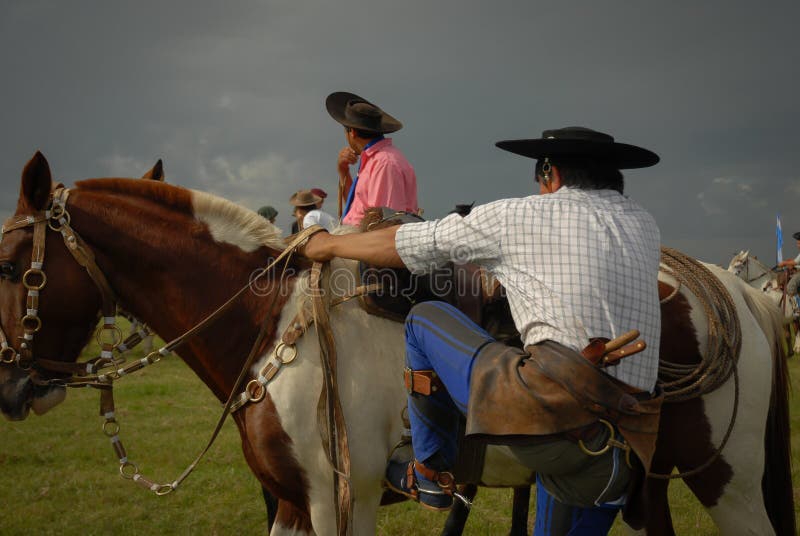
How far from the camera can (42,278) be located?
9.21ft

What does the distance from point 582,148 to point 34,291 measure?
2659 millimetres

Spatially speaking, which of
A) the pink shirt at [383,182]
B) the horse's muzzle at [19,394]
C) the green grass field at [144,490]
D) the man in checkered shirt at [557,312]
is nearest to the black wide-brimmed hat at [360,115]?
the pink shirt at [383,182]

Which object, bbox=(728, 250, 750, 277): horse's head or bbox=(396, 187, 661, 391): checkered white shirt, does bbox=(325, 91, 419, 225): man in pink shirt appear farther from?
bbox=(728, 250, 750, 277): horse's head

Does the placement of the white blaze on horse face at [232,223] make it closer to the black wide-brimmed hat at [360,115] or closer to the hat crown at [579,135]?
the black wide-brimmed hat at [360,115]

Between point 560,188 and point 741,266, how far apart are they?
57.0 feet

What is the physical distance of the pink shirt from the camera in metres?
3.68

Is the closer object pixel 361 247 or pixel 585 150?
pixel 585 150

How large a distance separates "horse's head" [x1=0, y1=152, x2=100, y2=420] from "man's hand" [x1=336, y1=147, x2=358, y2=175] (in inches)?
88.3

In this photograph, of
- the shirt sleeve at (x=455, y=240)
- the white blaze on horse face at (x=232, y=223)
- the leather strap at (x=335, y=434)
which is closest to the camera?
the shirt sleeve at (x=455, y=240)

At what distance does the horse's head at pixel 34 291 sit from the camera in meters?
2.81

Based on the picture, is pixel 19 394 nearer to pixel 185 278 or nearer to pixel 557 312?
pixel 185 278

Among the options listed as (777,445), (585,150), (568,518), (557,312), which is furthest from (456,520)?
(585,150)

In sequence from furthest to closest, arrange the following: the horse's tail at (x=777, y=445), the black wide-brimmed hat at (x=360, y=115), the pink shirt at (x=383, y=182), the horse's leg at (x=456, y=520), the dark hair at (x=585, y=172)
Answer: the horse's leg at (x=456, y=520) → the black wide-brimmed hat at (x=360, y=115) → the pink shirt at (x=383, y=182) → the horse's tail at (x=777, y=445) → the dark hair at (x=585, y=172)

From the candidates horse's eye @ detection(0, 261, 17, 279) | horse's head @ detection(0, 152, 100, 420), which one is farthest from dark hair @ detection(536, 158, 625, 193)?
horse's eye @ detection(0, 261, 17, 279)
